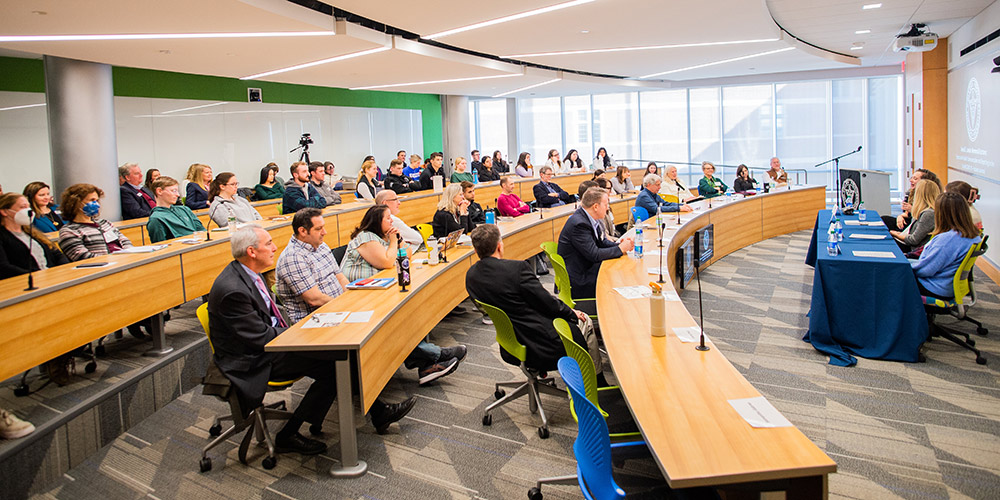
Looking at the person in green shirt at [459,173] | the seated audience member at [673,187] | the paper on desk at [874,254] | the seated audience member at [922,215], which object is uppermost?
the person in green shirt at [459,173]

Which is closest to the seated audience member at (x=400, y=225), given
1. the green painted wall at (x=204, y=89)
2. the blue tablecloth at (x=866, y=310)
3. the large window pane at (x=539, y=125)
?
the blue tablecloth at (x=866, y=310)

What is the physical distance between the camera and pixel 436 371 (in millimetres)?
4848

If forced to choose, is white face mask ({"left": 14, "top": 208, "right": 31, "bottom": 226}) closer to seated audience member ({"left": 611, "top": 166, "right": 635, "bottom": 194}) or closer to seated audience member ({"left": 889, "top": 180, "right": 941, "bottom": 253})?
seated audience member ({"left": 889, "top": 180, "right": 941, "bottom": 253})

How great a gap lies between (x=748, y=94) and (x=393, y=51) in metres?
11.9

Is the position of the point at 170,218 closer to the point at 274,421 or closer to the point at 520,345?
the point at 274,421

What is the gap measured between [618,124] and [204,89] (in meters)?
11.4

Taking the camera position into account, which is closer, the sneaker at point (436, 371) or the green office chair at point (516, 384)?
the green office chair at point (516, 384)

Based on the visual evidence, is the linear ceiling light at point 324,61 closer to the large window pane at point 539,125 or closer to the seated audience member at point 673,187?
the seated audience member at point 673,187

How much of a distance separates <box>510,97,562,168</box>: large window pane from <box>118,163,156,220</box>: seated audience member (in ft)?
40.1

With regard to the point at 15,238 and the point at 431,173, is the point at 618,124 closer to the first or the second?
the point at 431,173

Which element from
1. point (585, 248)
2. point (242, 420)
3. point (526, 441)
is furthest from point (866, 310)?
point (242, 420)

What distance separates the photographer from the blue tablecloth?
4.86 metres

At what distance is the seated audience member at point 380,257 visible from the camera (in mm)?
4883

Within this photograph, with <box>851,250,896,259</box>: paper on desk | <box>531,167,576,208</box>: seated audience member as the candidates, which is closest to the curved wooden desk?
<box>851,250,896,259</box>: paper on desk
